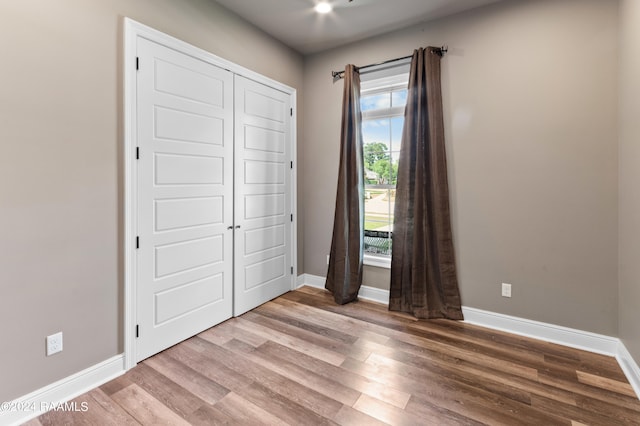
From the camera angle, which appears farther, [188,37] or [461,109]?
[461,109]

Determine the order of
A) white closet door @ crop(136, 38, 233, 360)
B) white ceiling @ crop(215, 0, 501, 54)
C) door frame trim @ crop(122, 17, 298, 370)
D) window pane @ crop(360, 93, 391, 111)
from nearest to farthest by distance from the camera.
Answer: door frame trim @ crop(122, 17, 298, 370)
white closet door @ crop(136, 38, 233, 360)
white ceiling @ crop(215, 0, 501, 54)
window pane @ crop(360, 93, 391, 111)

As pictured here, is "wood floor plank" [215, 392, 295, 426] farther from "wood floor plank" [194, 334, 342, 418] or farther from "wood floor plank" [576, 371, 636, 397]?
"wood floor plank" [576, 371, 636, 397]

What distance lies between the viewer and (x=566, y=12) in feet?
8.05

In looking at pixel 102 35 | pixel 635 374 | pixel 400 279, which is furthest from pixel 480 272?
pixel 102 35

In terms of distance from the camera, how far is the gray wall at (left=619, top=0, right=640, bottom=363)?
1.99 m

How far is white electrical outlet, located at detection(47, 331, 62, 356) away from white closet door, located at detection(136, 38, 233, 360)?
1.49 ft

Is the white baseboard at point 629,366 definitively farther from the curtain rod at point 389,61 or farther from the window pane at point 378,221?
the curtain rod at point 389,61

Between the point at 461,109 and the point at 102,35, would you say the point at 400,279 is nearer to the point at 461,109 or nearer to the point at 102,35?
the point at 461,109

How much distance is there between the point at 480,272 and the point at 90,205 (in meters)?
3.12

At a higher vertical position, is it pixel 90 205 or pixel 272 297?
pixel 90 205

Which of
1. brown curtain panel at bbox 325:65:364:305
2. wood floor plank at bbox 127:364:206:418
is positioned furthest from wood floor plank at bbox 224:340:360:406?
brown curtain panel at bbox 325:65:364:305

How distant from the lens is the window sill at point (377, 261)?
11.3 feet

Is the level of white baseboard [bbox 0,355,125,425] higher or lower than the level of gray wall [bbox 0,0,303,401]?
lower

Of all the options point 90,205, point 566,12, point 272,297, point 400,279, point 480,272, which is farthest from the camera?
point 272,297
